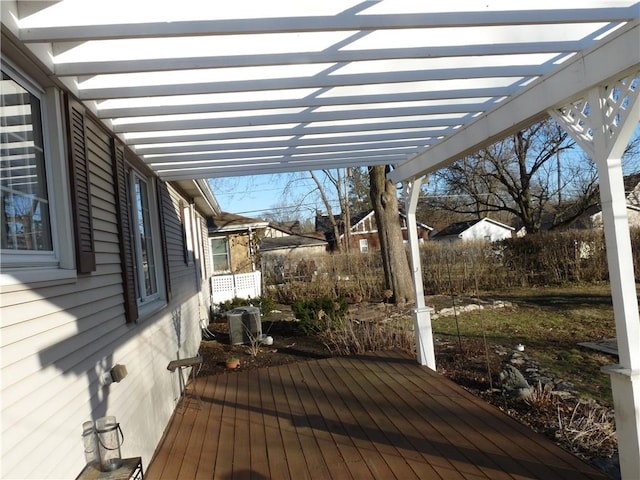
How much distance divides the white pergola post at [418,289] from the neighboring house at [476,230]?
29244 millimetres

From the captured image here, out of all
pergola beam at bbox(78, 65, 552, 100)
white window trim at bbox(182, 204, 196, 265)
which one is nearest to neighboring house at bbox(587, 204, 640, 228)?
white window trim at bbox(182, 204, 196, 265)

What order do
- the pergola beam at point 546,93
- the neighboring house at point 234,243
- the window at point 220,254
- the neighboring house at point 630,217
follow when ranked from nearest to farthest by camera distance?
the pergola beam at point 546,93
the neighboring house at point 234,243
the window at point 220,254
the neighboring house at point 630,217

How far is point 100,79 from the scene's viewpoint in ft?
9.30

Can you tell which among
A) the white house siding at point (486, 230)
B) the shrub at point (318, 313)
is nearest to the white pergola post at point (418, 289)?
the shrub at point (318, 313)

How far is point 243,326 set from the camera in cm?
796

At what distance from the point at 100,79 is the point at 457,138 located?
2.99 m

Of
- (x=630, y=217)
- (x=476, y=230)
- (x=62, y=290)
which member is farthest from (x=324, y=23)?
(x=476, y=230)

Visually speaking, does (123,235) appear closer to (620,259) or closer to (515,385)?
(620,259)

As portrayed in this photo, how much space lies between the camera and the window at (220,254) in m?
15.2

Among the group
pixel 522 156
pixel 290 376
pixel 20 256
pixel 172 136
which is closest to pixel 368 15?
Result: pixel 20 256

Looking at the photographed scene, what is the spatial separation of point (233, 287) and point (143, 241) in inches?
309

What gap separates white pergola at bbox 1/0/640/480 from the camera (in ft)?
7.27

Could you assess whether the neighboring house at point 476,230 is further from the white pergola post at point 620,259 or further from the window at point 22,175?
the window at point 22,175

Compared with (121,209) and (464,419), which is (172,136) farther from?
(464,419)
